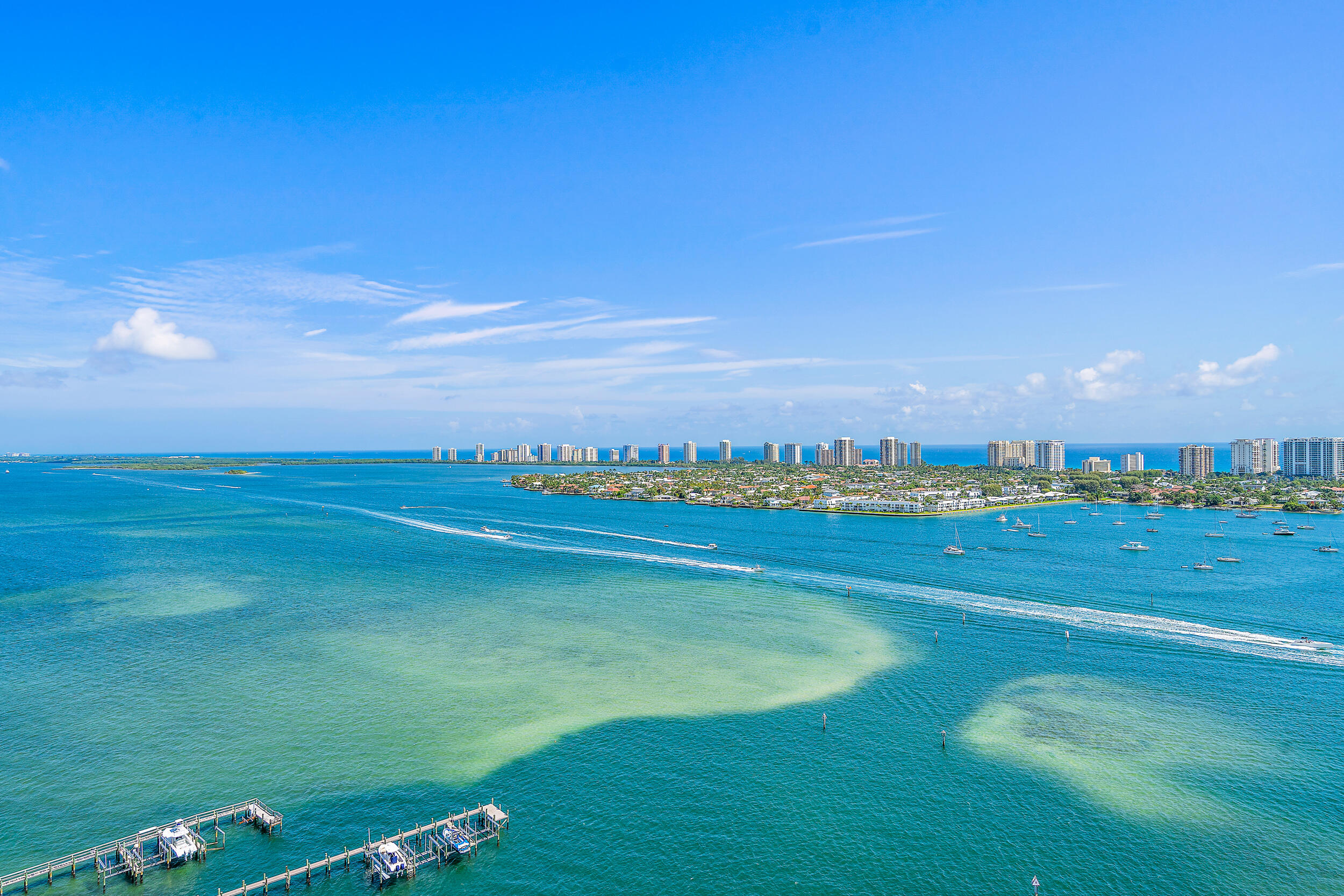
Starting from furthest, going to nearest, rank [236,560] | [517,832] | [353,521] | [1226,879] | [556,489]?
[556,489]
[353,521]
[236,560]
[517,832]
[1226,879]

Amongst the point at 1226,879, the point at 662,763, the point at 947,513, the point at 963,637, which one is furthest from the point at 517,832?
the point at 947,513

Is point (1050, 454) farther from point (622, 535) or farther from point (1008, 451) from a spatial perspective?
point (622, 535)

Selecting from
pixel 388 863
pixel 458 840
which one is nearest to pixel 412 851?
pixel 388 863

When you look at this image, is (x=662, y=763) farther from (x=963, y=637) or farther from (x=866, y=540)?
(x=866, y=540)

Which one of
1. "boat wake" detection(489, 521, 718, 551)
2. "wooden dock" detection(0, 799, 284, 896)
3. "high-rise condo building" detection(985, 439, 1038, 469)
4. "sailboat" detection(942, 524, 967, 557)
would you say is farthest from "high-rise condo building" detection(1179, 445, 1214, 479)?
"wooden dock" detection(0, 799, 284, 896)

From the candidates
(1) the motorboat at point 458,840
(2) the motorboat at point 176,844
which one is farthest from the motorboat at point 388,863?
(2) the motorboat at point 176,844
